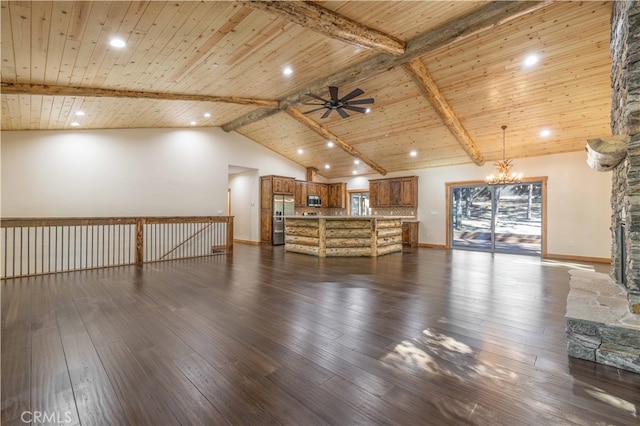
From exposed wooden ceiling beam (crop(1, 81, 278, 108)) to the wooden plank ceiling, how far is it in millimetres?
18

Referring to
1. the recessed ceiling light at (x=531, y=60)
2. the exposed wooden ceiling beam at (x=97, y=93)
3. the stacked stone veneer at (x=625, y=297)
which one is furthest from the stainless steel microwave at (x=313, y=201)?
the stacked stone veneer at (x=625, y=297)

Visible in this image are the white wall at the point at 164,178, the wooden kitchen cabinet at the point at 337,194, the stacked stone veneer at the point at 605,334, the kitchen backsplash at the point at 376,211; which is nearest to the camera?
the stacked stone veneer at the point at 605,334

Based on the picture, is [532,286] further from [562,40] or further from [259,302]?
[259,302]

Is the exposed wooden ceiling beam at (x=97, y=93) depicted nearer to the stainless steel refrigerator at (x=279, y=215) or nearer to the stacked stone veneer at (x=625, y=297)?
the stainless steel refrigerator at (x=279, y=215)

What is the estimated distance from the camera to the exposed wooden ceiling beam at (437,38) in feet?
13.1

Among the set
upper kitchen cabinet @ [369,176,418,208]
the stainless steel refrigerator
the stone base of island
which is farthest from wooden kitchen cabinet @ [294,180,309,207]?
the stone base of island

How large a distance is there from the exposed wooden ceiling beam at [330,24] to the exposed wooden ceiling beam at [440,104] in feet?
2.61

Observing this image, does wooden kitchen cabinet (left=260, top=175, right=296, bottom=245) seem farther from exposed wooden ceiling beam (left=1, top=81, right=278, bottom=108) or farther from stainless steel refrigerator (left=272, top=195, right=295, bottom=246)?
exposed wooden ceiling beam (left=1, top=81, right=278, bottom=108)

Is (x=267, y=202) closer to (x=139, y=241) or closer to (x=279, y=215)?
(x=279, y=215)

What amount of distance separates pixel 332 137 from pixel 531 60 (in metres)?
5.23

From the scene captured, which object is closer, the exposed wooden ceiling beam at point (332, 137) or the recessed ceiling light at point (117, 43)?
the recessed ceiling light at point (117, 43)

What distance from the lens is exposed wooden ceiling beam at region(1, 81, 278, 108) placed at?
4.40 metres

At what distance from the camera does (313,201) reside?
12.2 meters

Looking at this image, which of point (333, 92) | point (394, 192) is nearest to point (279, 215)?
point (394, 192)
